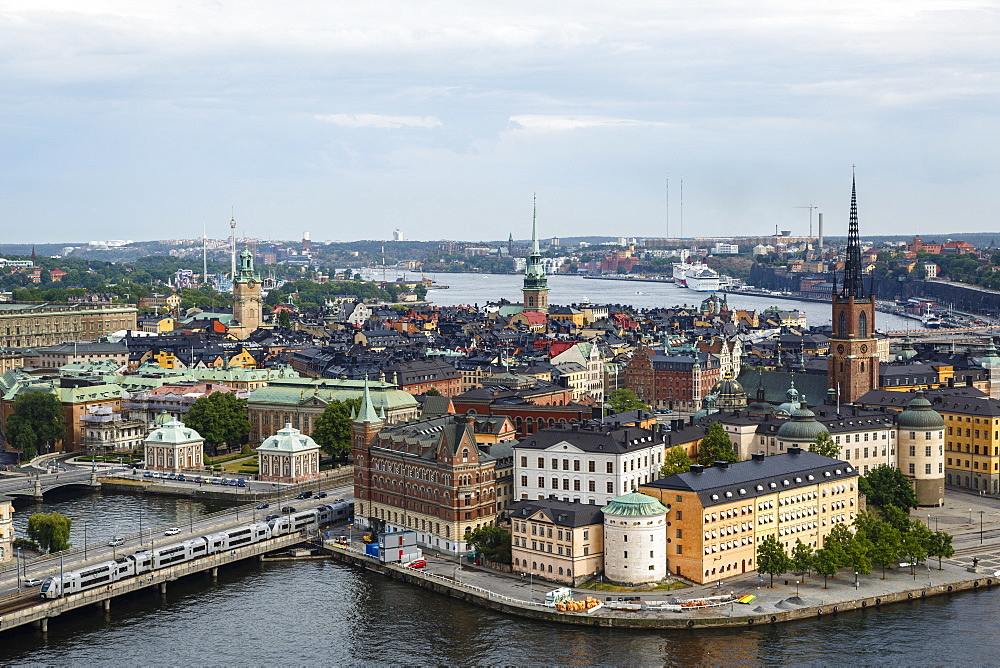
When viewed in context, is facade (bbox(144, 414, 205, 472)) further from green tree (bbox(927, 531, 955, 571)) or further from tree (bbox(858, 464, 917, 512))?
green tree (bbox(927, 531, 955, 571))

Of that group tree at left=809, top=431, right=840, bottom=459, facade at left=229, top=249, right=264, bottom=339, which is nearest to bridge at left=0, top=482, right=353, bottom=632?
tree at left=809, top=431, right=840, bottom=459

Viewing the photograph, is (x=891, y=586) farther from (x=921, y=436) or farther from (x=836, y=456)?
(x=921, y=436)

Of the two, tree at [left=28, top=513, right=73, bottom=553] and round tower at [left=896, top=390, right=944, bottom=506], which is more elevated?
round tower at [left=896, top=390, right=944, bottom=506]

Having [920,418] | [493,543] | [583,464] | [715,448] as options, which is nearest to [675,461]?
[715,448]

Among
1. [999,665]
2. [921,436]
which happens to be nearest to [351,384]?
[921,436]

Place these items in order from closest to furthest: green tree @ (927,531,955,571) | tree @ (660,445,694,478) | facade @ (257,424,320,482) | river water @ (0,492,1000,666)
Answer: river water @ (0,492,1000,666) → green tree @ (927,531,955,571) → tree @ (660,445,694,478) → facade @ (257,424,320,482)

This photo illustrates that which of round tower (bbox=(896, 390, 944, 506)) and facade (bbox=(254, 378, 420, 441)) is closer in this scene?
round tower (bbox=(896, 390, 944, 506))
